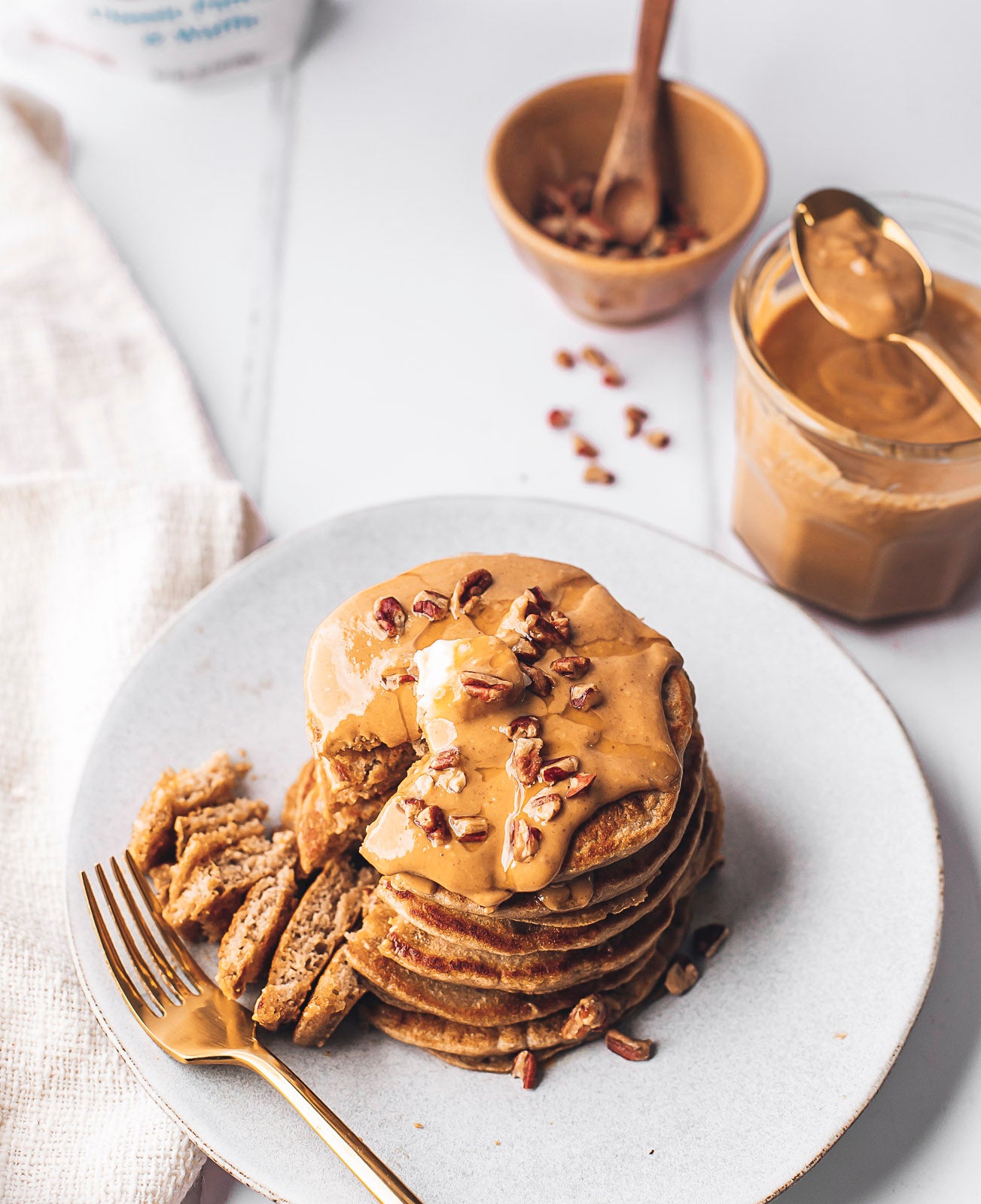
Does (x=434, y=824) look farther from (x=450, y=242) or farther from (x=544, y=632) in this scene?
(x=450, y=242)

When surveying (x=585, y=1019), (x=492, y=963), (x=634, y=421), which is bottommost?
(x=585, y=1019)

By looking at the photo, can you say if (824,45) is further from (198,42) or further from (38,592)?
(38,592)

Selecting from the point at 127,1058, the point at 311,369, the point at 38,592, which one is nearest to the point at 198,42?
the point at 311,369

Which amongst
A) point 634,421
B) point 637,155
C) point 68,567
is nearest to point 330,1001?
point 68,567

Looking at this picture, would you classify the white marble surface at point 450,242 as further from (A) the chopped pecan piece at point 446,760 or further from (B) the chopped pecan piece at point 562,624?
(A) the chopped pecan piece at point 446,760

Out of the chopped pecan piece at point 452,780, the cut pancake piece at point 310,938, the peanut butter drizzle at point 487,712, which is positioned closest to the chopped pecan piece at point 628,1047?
the peanut butter drizzle at point 487,712

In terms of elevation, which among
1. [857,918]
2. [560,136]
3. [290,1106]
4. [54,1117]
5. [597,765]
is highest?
[560,136]

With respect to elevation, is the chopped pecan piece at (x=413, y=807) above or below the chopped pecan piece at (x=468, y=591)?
below
